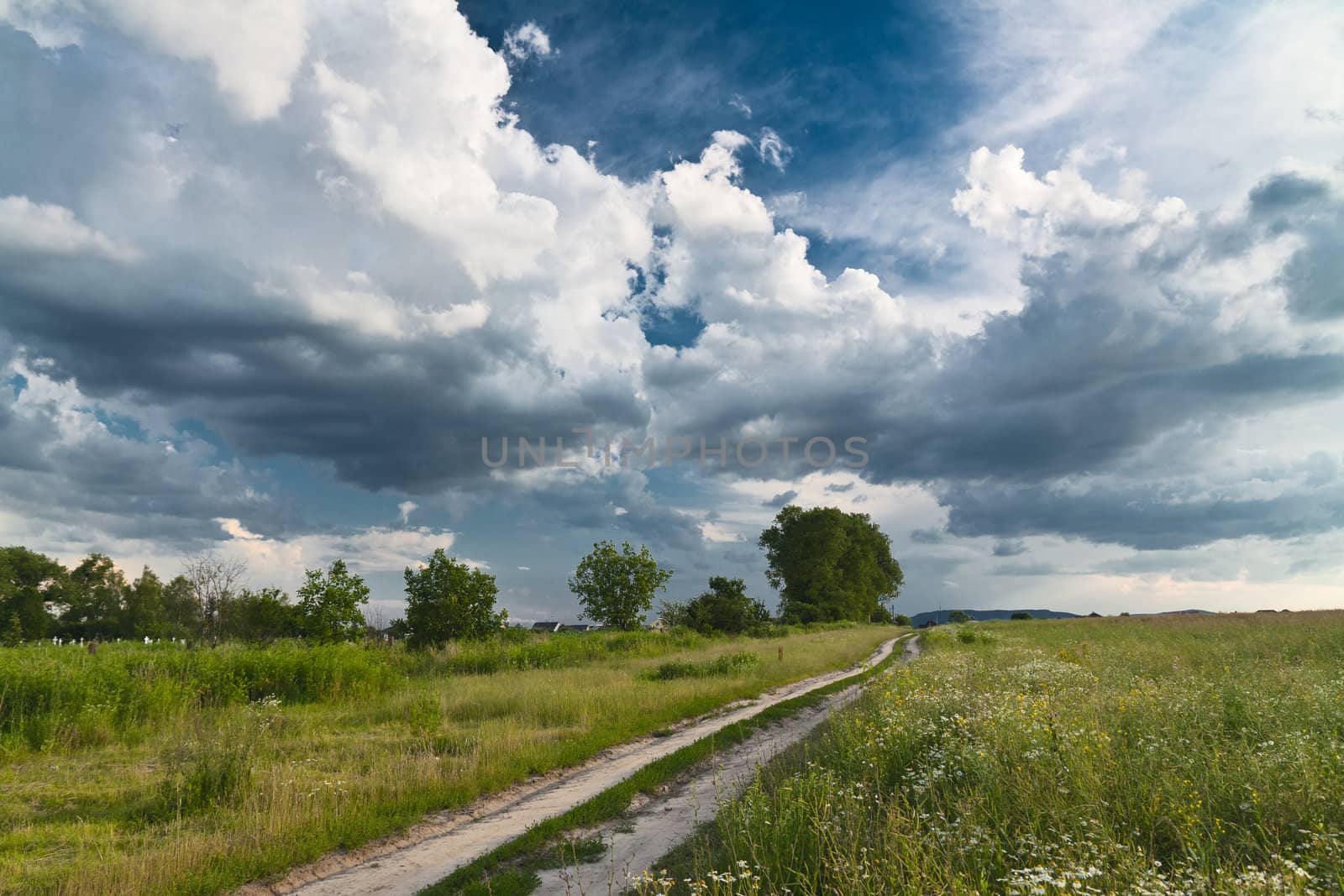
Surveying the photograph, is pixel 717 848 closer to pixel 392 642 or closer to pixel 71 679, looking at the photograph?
pixel 71 679

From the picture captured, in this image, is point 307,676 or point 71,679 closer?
point 71,679

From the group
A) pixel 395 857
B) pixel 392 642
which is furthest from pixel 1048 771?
pixel 392 642

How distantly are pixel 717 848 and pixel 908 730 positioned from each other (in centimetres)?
329

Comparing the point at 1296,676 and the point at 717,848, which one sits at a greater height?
the point at 1296,676

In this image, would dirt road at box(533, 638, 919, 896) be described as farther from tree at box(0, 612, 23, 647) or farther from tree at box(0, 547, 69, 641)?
tree at box(0, 547, 69, 641)

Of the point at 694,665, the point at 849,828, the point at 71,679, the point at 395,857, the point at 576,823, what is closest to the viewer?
the point at 849,828

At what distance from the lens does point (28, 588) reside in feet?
196

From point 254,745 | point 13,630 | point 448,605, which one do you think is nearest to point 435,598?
point 448,605

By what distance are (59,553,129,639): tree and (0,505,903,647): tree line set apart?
9cm

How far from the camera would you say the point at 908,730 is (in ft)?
31.0

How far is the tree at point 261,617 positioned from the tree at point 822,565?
50021 millimetres

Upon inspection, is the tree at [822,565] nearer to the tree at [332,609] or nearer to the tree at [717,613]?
the tree at [717,613]

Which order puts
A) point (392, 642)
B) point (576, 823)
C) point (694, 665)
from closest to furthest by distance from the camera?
1. point (576, 823)
2. point (694, 665)
3. point (392, 642)

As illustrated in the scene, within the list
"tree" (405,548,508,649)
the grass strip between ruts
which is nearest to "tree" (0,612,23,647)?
"tree" (405,548,508,649)
